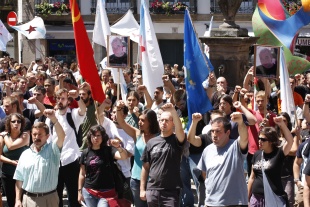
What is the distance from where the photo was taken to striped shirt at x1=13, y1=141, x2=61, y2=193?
27.0 ft

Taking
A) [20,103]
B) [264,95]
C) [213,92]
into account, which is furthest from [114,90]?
[264,95]

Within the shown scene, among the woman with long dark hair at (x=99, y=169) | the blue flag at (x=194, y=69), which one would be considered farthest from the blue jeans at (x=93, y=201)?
the blue flag at (x=194, y=69)

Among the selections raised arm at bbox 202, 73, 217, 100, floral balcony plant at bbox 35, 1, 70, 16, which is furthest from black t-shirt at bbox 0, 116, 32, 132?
floral balcony plant at bbox 35, 1, 70, 16

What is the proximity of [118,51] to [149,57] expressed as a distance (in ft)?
1.82

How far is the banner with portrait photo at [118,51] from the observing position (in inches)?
486

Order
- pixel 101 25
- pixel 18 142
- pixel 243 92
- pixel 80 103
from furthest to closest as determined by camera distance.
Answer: pixel 101 25
pixel 243 92
pixel 80 103
pixel 18 142

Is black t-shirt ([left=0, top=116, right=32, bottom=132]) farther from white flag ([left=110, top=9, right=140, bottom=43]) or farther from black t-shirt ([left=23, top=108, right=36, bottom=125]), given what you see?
white flag ([left=110, top=9, right=140, bottom=43])

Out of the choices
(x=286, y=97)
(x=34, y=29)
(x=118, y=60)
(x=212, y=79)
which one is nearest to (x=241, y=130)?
(x=286, y=97)

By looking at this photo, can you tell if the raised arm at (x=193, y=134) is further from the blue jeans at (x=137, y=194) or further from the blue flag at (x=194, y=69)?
the blue flag at (x=194, y=69)

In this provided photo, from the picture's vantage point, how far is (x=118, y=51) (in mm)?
12453

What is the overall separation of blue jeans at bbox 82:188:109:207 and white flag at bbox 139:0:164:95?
338 cm

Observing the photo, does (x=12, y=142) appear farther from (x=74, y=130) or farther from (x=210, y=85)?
(x=210, y=85)

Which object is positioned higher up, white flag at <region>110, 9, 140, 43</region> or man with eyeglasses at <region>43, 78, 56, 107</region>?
white flag at <region>110, 9, 140, 43</region>

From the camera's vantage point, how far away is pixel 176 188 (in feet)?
27.2
